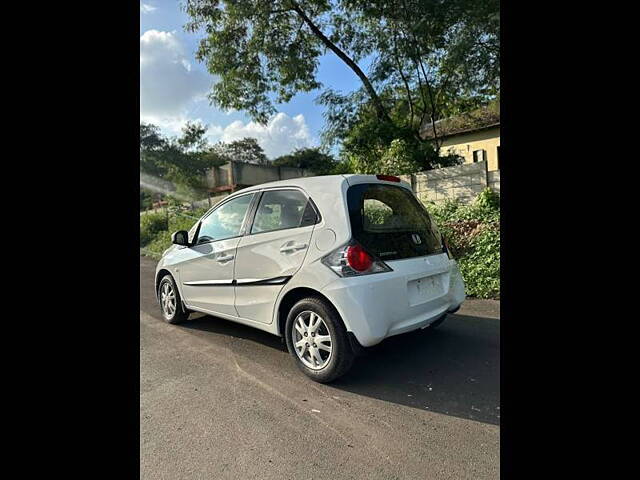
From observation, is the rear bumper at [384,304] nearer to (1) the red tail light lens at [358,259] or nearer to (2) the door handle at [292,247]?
(1) the red tail light lens at [358,259]

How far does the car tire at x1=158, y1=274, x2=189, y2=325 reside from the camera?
3674 millimetres

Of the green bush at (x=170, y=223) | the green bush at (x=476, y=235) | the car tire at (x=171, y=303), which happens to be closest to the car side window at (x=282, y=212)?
the green bush at (x=170, y=223)

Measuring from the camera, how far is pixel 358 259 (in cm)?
215

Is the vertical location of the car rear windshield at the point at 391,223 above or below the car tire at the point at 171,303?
above

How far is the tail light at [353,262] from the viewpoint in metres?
2.10

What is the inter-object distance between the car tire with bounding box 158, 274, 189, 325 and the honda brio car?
0.77 m

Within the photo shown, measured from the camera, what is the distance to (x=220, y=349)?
3020 millimetres

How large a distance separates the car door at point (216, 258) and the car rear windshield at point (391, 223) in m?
1.09

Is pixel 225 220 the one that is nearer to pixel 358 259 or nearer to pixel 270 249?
pixel 270 249

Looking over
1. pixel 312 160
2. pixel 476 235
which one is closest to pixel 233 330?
pixel 312 160
